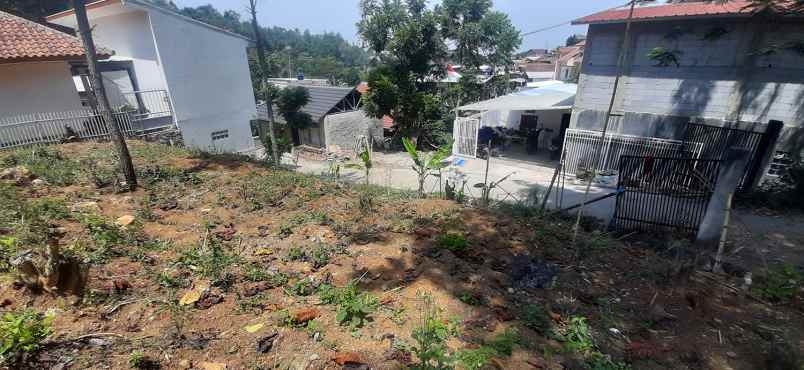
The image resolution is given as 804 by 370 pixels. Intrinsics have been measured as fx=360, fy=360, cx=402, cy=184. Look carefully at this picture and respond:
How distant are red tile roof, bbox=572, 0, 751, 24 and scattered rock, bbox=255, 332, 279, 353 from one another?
12475 millimetres

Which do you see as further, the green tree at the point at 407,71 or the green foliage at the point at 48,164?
the green tree at the point at 407,71

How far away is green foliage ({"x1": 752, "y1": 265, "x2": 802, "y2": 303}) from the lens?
14.5 ft

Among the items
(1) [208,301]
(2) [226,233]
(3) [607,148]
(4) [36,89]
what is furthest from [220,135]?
(3) [607,148]

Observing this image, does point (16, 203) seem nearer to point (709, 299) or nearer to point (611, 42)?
point (709, 299)

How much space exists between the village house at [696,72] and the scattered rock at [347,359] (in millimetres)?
12091

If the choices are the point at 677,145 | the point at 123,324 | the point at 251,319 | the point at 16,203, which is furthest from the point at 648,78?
the point at 16,203

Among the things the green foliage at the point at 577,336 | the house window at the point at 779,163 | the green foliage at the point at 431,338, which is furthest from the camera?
the house window at the point at 779,163

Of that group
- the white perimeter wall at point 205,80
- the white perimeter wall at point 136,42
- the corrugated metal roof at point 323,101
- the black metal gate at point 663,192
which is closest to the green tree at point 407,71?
the corrugated metal roof at point 323,101

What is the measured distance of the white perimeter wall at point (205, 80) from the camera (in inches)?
461

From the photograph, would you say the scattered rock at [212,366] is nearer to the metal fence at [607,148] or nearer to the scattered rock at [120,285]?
the scattered rock at [120,285]

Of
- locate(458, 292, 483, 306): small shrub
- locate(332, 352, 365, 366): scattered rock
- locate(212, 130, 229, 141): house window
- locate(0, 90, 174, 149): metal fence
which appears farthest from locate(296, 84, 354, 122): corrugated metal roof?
locate(332, 352, 365, 366): scattered rock

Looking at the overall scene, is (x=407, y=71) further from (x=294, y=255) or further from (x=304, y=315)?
(x=304, y=315)

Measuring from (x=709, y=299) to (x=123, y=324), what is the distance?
6.02 metres

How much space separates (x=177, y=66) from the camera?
1192cm
